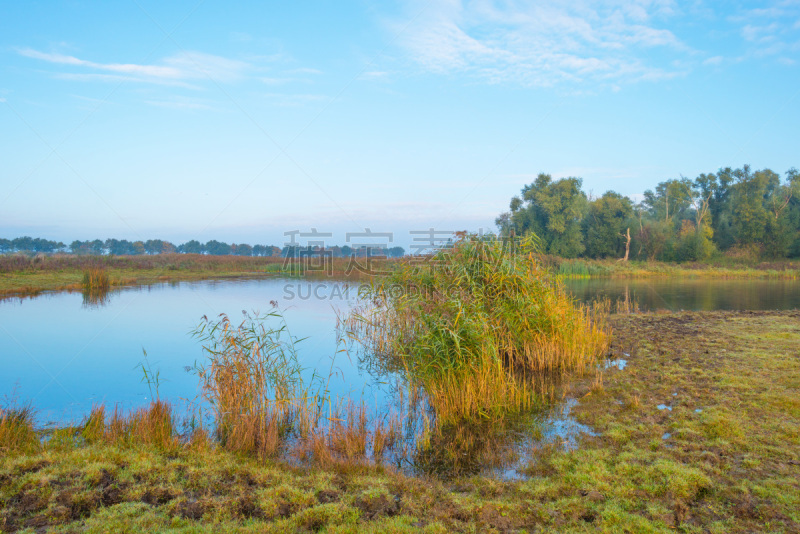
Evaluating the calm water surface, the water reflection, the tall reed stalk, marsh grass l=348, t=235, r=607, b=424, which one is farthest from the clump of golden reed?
the tall reed stalk

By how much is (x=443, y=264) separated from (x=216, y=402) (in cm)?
596

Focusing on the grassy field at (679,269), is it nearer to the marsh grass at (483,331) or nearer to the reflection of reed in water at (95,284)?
the marsh grass at (483,331)

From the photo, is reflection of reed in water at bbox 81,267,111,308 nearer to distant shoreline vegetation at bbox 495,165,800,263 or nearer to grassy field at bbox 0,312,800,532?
grassy field at bbox 0,312,800,532

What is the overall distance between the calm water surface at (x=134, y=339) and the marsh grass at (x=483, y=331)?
1.63 m

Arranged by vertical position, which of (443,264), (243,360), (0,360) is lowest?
(0,360)

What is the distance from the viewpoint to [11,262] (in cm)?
3098

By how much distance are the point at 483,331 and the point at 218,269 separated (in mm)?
42523

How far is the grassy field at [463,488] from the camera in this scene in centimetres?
382

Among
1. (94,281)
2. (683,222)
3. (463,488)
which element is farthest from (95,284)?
(683,222)

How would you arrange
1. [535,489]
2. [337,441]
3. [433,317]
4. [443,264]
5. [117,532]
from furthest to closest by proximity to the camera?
1. [443,264]
2. [433,317]
3. [337,441]
4. [535,489]
5. [117,532]

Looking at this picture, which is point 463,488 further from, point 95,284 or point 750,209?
point 750,209

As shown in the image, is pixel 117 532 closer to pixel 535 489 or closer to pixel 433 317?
pixel 535 489

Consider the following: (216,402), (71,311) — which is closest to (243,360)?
(216,402)

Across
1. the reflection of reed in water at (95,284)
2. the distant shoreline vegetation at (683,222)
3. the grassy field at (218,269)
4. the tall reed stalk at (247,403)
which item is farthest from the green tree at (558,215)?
the tall reed stalk at (247,403)
